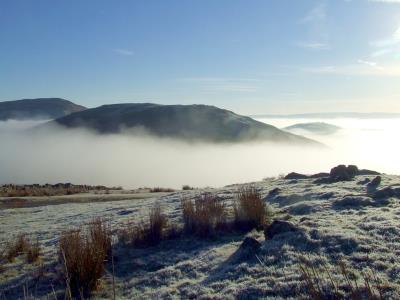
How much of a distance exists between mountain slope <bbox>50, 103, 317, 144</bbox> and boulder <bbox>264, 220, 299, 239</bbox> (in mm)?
145652

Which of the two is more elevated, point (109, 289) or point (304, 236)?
point (304, 236)

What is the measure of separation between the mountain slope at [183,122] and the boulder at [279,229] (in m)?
146

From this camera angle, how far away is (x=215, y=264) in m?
9.02

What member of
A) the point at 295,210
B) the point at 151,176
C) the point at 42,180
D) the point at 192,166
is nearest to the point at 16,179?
the point at 42,180

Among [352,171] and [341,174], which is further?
[352,171]

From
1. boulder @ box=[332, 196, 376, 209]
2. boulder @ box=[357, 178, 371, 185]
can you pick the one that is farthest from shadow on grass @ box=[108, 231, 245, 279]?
boulder @ box=[357, 178, 371, 185]

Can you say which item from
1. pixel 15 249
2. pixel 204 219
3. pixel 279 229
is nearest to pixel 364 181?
pixel 204 219

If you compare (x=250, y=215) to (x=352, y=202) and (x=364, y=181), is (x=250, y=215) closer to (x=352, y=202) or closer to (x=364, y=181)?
(x=352, y=202)

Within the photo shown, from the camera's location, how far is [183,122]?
159375mm

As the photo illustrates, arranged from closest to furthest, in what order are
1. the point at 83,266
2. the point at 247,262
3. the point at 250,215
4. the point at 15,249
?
the point at 83,266 → the point at 247,262 → the point at 15,249 → the point at 250,215

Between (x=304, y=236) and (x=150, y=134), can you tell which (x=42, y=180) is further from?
(x=304, y=236)

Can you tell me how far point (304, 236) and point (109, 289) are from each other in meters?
4.31

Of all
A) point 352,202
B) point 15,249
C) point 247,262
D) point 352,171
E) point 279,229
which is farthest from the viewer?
point 352,171

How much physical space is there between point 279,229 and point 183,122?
493 ft
